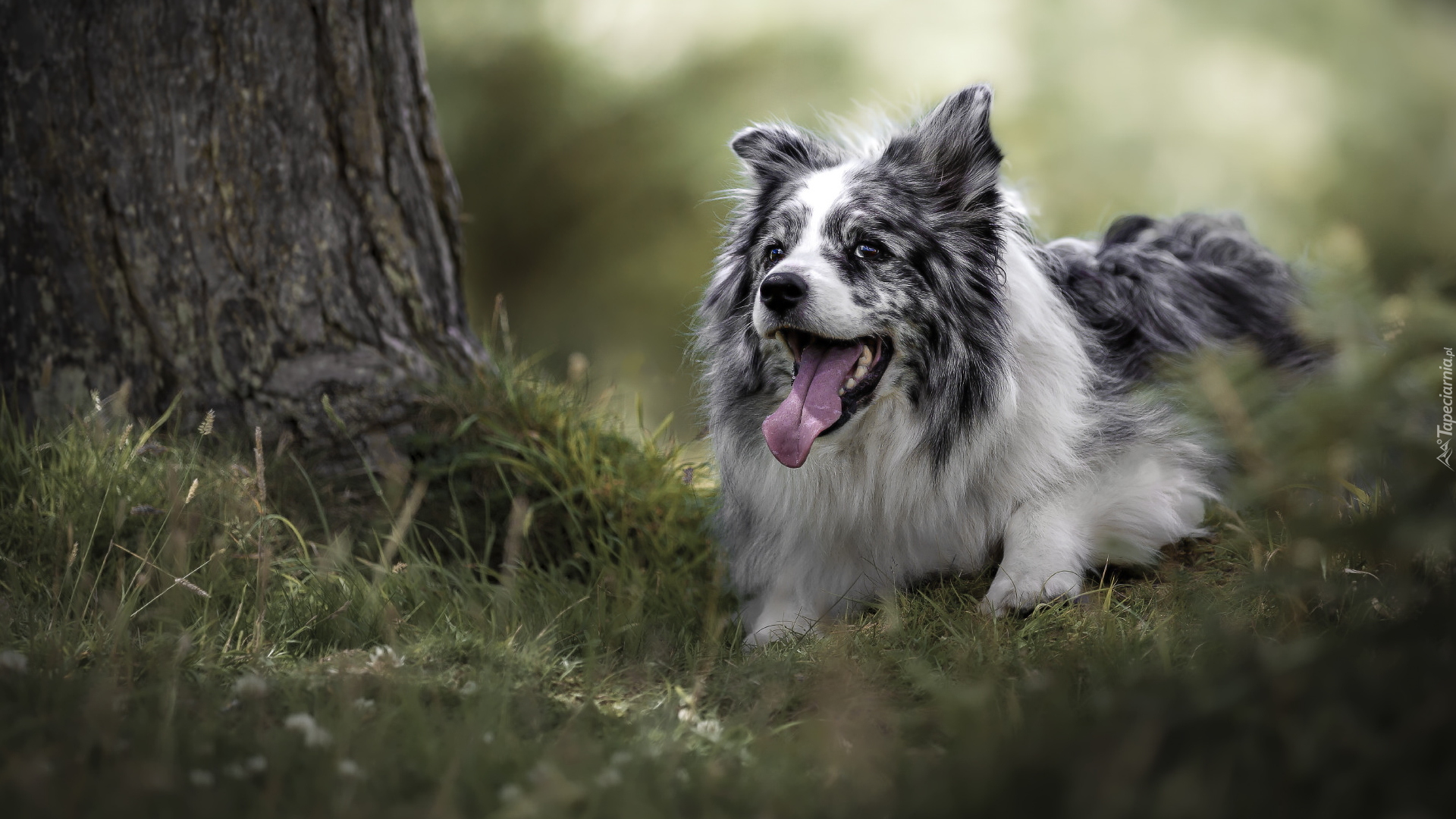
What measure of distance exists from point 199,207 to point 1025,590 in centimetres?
309

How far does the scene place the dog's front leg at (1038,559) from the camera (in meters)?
3.08

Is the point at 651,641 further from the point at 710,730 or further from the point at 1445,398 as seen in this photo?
the point at 1445,398

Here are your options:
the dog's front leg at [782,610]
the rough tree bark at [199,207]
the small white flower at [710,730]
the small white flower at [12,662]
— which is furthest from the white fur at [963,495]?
the small white flower at [12,662]

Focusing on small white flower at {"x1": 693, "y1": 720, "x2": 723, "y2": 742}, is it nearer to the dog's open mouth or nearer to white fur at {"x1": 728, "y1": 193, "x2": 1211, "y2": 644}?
white fur at {"x1": 728, "y1": 193, "x2": 1211, "y2": 644}

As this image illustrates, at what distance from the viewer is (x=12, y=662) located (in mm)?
2191

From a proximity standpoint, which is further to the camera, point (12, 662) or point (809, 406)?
point (809, 406)

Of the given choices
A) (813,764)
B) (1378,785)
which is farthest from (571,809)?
(1378,785)

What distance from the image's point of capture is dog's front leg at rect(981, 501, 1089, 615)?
3.08 meters

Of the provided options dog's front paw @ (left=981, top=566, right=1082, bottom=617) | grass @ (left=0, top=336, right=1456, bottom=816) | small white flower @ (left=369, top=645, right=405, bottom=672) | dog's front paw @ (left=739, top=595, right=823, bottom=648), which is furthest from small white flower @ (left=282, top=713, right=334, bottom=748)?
dog's front paw @ (left=981, top=566, right=1082, bottom=617)

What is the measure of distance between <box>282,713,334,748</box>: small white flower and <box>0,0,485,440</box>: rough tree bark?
6.75 feet

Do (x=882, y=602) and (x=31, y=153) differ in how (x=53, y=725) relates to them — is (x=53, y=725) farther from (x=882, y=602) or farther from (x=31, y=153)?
(x=31, y=153)

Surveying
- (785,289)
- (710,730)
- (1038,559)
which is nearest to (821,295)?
(785,289)

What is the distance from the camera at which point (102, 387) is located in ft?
12.4

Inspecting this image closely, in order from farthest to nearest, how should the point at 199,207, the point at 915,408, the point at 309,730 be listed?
the point at 199,207, the point at 915,408, the point at 309,730
